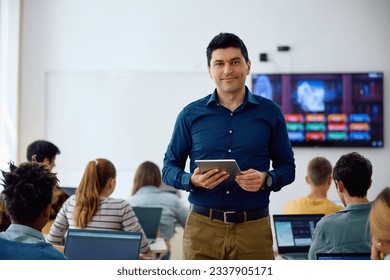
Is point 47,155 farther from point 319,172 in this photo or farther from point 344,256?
point 344,256

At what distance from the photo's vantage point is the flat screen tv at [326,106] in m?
6.16

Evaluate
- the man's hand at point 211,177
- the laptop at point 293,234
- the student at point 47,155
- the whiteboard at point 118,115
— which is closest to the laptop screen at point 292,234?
the laptop at point 293,234

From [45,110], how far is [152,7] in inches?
65.8

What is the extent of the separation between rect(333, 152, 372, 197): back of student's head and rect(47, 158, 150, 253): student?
1.28 m

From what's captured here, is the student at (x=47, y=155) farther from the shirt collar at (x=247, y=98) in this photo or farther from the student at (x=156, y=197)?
the shirt collar at (x=247, y=98)

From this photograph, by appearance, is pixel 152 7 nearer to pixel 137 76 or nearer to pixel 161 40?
pixel 161 40

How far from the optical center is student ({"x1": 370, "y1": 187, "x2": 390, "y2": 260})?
62.3 inches

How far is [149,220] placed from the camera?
381 centimetres

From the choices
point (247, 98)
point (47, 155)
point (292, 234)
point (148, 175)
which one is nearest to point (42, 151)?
point (47, 155)

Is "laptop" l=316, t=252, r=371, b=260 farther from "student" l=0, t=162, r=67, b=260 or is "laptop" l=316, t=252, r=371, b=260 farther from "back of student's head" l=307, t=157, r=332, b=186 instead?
"back of student's head" l=307, t=157, r=332, b=186

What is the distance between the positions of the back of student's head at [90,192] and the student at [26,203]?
150cm

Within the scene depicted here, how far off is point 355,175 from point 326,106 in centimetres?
377

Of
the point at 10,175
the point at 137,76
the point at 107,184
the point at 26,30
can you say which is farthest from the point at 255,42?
the point at 10,175

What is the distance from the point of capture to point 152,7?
5758 mm
